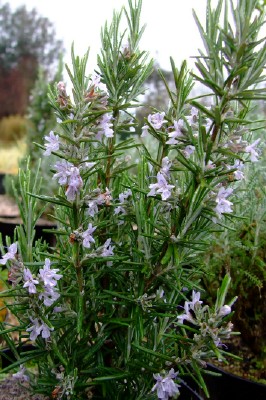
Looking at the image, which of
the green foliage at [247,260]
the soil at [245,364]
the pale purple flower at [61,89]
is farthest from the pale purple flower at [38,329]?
the soil at [245,364]

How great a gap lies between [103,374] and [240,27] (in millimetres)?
850

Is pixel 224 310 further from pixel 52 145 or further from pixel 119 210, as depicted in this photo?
pixel 52 145

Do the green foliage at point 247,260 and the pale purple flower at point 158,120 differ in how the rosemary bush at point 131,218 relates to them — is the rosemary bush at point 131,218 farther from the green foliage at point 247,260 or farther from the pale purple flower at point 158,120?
the green foliage at point 247,260

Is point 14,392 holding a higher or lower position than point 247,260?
lower

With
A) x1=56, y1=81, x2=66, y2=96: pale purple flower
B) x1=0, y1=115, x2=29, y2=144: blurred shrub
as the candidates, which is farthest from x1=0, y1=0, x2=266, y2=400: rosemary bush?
x1=0, y1=115, x2=29, y2=144: blurred shrub

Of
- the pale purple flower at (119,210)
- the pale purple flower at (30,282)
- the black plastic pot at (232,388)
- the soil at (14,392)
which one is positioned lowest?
the black plastic pot at (232,388)

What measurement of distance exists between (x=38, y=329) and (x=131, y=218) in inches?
13.4

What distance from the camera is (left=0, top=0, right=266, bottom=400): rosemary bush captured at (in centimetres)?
97

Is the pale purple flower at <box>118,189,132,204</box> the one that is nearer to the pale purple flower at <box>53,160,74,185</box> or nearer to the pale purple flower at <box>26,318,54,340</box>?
the pale purple flower at <box>53,160,74,185</box>

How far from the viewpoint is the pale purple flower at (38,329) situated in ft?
3.56

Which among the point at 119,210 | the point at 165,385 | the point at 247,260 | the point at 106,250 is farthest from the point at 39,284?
the point at 247,260

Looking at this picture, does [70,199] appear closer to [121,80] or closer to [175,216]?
[175,216]

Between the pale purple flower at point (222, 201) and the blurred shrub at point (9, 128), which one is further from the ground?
the pale purple flower at point (222, 201)

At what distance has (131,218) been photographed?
120 cm
